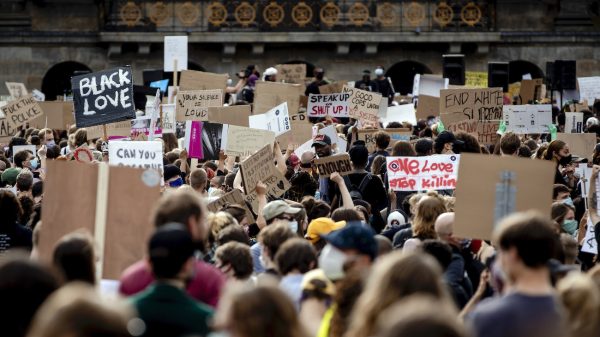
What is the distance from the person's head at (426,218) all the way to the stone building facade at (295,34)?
1161 inches

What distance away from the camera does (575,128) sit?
2147 cm

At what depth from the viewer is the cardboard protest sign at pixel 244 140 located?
15023mm

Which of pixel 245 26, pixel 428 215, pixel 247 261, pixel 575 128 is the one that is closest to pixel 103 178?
pixel 247 261

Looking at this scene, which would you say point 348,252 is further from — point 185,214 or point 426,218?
point 426,218

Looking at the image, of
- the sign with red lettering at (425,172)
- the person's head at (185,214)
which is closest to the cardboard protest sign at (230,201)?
the sign with red lettering at (425,172)

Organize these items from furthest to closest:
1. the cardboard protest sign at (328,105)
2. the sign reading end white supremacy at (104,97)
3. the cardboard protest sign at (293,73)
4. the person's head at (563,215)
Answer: the cardboard protest sign at (293,73)
the cardboard protest sign at (328,105)
the sign reading end white supremacy at (104,97)
the person's head at (563,215)

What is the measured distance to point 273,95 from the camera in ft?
70.7

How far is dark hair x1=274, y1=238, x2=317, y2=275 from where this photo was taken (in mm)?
7621

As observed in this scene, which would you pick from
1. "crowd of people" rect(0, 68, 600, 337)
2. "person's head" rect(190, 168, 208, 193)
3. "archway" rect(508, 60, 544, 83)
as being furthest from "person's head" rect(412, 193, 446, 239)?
"archway" rect(508, 60, 544, 83)

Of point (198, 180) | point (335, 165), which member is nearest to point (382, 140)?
point (335, 165)

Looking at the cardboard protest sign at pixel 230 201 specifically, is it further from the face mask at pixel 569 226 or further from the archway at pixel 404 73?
the archway at pixel 404 73

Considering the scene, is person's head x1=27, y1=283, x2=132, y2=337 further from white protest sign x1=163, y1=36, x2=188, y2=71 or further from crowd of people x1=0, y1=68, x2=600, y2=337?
white protest sign x1=163, y1=36, x2=188, y2=71

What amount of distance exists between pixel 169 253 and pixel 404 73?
35.4 metres

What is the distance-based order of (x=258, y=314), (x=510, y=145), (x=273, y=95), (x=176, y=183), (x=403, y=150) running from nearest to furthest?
1. (x=258, y=314)
2. (x=176, y=183)
3. (x=510, y=145)
4. (x=403, y=150)
5. (x=273, y=95)
